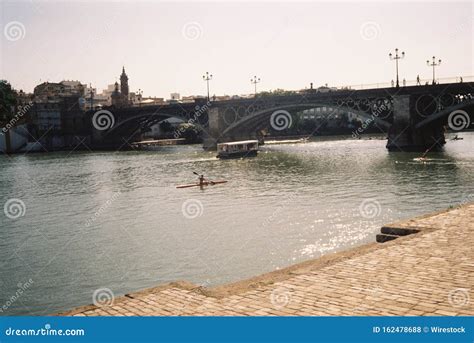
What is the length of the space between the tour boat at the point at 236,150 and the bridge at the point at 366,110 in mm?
7843

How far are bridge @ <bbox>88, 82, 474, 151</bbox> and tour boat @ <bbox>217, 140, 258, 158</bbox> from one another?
25.7 ft

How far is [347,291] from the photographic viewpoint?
349 inches

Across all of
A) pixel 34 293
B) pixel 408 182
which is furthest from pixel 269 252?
pixel 408 182

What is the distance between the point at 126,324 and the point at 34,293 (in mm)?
8880

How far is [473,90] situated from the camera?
59.8m

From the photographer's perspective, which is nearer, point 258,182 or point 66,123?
point 258,182

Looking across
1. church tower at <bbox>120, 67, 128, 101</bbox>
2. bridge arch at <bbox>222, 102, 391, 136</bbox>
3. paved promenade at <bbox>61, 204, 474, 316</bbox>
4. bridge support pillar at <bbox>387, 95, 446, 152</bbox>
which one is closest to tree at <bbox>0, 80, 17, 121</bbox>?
bridge arch at <bbox>222, 102, 391, 136</bbox>

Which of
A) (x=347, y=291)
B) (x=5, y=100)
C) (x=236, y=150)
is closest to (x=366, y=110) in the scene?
(x=236, y=150)

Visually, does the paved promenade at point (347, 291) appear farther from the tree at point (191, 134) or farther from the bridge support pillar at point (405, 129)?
the tree at point (191, 134)

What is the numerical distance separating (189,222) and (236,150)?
46416mm

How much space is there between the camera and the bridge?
64.2m

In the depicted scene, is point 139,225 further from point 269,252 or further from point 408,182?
point 408,182

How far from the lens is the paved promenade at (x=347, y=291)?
8.02 meters

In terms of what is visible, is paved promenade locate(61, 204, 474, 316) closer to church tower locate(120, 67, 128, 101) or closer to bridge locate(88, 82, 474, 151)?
bridge locate(88, 82, 474, 151)
